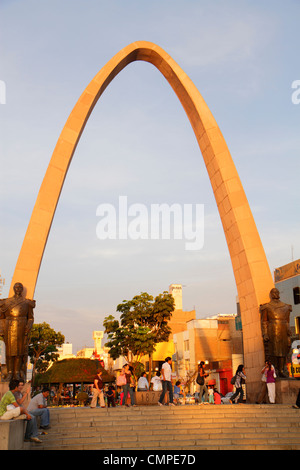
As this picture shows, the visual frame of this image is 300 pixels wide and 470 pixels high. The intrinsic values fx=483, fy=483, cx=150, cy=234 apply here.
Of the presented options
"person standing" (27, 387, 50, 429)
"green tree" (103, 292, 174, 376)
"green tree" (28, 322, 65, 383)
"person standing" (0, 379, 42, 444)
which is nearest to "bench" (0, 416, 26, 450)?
"person standing" (0, 379, 42, 444)

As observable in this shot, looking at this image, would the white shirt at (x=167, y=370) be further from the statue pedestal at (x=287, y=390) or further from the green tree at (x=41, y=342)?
the green tree at (x=41, y=342)

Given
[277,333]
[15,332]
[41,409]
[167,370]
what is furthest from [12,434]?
[277,333]

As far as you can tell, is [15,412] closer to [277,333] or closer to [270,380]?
[270,380]

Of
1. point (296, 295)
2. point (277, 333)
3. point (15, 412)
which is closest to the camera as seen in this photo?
point (15, 412)

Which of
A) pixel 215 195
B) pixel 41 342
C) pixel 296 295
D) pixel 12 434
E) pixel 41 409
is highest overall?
pixel 215 195

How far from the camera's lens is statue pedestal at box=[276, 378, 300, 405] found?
1565 centimetres

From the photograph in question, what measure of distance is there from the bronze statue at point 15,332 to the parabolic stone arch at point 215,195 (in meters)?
1.43

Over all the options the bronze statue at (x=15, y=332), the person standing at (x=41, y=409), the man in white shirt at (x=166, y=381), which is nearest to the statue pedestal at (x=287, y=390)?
the man in white shirt at (x=166, y=381)

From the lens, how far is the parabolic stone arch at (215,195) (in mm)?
18812

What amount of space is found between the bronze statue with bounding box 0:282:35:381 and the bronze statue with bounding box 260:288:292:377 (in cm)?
848

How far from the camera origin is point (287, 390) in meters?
15.8

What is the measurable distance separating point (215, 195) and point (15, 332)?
420 inches
